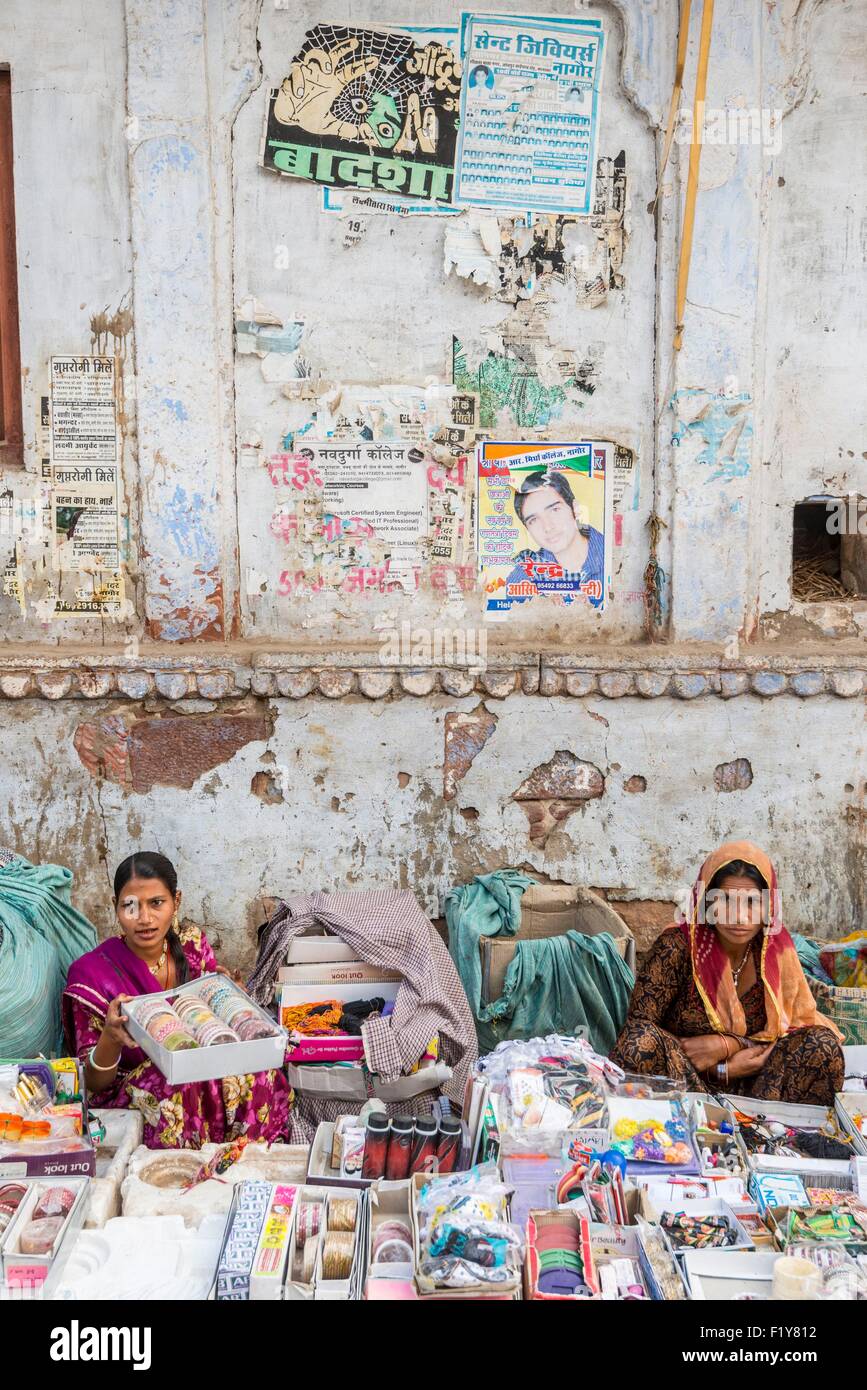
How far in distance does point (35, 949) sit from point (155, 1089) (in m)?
1.02

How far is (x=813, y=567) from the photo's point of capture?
549cm

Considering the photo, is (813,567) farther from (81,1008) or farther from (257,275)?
(81,1008)

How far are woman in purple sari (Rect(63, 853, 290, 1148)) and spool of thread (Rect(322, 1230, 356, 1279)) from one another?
0.84 metres

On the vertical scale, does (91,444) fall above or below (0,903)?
above

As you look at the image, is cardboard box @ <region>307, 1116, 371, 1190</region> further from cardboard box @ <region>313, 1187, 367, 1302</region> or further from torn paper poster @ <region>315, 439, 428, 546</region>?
torn paper poster @ <region>315, 439, 428, 546</region>

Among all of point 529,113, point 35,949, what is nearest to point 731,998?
point 35,949

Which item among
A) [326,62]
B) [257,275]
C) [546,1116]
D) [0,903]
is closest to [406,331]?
[257,275]

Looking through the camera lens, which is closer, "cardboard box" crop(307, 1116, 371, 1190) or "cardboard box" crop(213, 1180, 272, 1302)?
"cardboard box" crop(213, 1180, 272, 1302)

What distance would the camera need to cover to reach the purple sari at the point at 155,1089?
11.3ft

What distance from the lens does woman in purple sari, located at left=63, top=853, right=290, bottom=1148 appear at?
3424 mm

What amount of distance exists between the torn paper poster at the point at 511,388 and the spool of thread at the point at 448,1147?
A: 3.08 meters


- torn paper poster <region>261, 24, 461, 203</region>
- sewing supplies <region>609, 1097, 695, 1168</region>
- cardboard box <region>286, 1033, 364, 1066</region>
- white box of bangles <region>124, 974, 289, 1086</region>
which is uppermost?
torn paper poster <region>261, 24, 461, 203</region>

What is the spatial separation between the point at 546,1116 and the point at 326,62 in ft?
13.6

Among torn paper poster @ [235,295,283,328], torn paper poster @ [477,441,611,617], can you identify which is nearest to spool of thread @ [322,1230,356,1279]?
torn paper poster @ [477,441,611,617]
